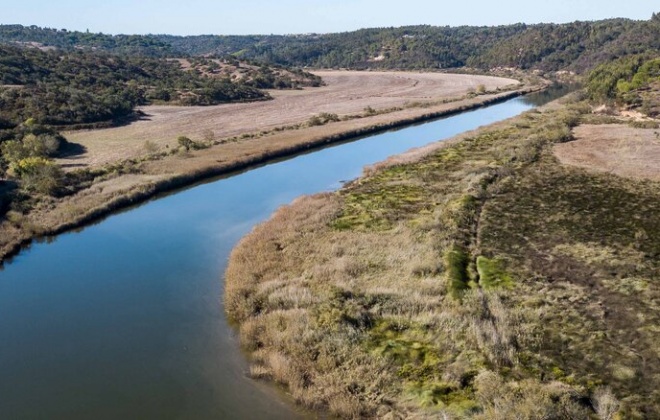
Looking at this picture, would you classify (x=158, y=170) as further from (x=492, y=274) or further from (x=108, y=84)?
(x=108, y=84)

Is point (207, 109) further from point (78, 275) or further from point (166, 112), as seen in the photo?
point (78, 275)

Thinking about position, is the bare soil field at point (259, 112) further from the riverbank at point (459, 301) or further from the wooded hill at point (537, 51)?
the wooded hill at point (537, 51)

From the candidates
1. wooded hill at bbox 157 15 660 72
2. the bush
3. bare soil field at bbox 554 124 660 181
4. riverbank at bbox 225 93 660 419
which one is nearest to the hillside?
riverbank at bbox 225 93 660 419

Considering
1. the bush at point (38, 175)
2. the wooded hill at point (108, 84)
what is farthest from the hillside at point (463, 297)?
the wooded hill at point (108, 84)

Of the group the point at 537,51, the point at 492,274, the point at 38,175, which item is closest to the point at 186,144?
the point at 38,175

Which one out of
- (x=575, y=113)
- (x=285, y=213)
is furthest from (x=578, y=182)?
(x=575, y=113)

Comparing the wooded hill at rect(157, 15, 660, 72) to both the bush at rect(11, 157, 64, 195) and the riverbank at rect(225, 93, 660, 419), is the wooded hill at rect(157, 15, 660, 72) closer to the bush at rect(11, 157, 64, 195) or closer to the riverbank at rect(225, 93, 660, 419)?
the riverbank at rect(225, 93, 660, 419)
